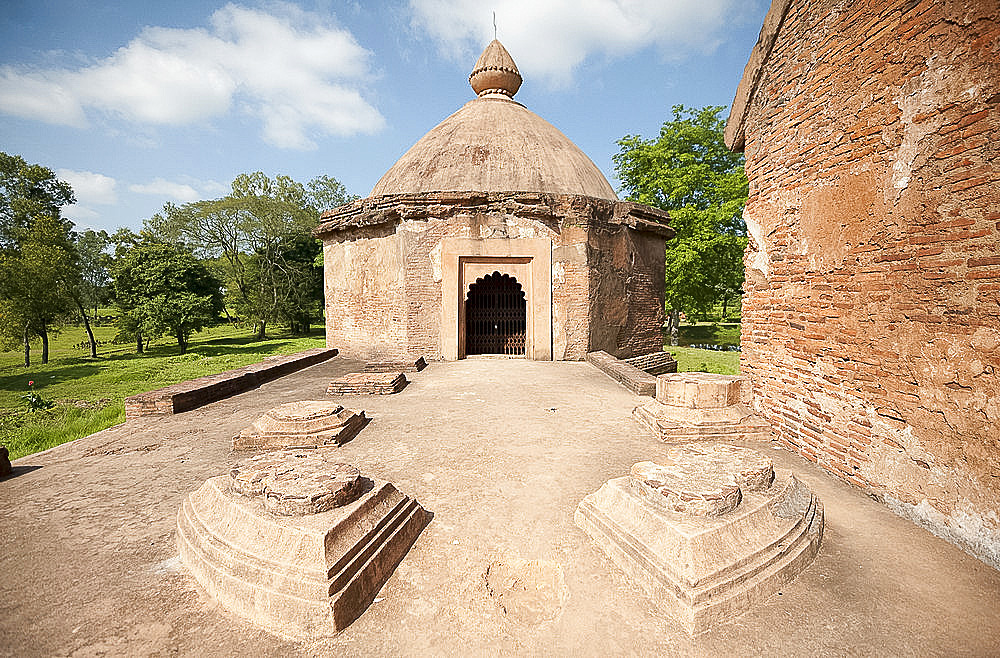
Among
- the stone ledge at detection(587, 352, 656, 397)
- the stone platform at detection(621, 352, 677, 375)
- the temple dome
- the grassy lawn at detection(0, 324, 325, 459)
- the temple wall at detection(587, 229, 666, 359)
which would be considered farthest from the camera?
the temple dome

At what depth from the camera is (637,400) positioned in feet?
19.1

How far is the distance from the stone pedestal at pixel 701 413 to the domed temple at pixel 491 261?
4.91 metres

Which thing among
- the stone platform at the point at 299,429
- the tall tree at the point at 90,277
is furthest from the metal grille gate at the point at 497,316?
the tall tree at the point at 90,277

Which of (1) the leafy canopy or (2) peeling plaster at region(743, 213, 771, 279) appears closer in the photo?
(2) peeling plaster at region(743, 213, 771, 279)

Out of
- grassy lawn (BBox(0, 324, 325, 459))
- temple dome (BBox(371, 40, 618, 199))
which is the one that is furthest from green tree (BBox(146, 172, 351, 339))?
temple dome (BBox(371, 40, 618, 199))

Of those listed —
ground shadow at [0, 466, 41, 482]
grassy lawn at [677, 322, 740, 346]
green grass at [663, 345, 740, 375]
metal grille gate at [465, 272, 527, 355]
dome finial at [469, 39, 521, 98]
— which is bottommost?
green grass at [663, 345, 740, 375]

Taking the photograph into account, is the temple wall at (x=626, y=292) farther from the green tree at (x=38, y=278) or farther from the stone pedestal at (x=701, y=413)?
the green tree at (x=38, y=278)

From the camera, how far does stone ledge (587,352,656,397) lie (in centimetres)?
622

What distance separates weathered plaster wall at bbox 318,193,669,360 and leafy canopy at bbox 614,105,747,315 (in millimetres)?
9691

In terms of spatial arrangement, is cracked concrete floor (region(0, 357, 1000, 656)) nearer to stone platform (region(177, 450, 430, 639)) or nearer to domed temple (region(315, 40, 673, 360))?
stone platform (region(177, 450, 430, 639))

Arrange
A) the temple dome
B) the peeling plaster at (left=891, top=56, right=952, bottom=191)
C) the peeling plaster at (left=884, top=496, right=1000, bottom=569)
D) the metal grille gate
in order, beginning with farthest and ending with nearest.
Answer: the metal grille gate, the temple dome, the peeling plaster at (left=891, top=56, right=952, bottom=191), the peeling plaster at (left=884, top=496, right=1000, bottom=569)

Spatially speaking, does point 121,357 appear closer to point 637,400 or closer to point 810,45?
point 637,400

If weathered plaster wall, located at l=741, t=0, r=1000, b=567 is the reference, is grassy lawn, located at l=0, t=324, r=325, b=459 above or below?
below

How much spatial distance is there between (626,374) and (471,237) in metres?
4.66
